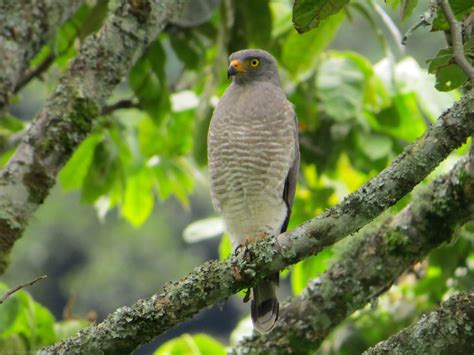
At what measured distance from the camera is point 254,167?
13.0 ft

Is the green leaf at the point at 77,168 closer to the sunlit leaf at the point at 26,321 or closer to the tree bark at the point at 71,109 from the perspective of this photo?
the sunlit leaf at the point at 26,321

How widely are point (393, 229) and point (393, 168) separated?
1.32m

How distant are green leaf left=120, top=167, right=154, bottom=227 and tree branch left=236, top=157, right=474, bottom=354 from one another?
1.43 meters

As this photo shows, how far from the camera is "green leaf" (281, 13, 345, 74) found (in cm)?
448

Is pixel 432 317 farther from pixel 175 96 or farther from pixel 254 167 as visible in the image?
pixel 175 96

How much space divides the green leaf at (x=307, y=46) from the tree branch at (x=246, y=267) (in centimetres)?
202

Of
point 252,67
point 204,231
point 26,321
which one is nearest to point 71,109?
point 26,321

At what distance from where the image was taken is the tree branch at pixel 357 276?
3.74 m

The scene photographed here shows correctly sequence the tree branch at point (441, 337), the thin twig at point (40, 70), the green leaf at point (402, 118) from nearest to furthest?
the tree branch at point (441, 337), the thin twig at point (40, 70), the green leaf at point (402, 118)

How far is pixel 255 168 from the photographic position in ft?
13.0

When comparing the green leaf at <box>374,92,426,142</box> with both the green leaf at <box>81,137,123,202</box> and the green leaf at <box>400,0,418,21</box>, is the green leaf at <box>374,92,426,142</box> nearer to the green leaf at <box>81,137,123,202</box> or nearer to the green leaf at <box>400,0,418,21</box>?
the green leaf at <box>81,137,123,202</box>

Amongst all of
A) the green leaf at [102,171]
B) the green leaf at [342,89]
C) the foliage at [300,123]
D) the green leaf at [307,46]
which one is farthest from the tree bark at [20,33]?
the green leaf at [342,89]

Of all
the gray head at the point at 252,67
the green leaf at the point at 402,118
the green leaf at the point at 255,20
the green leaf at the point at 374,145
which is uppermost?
the green leaf at the point at 255,20

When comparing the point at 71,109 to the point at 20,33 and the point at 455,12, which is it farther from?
the point at 455,12
